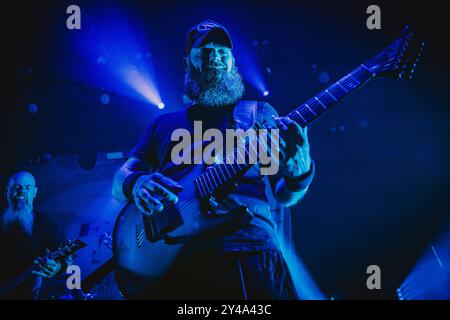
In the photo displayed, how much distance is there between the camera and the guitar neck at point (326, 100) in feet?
6.15

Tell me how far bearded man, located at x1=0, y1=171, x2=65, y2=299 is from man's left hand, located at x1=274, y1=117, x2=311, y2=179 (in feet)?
11.1

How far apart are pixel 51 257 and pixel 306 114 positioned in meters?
3.59

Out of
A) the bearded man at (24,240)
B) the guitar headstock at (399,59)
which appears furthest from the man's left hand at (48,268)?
the guitar headstock at (399,59)

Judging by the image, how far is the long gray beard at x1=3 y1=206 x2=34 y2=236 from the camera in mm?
4835

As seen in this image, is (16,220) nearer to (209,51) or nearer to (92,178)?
(92,178)

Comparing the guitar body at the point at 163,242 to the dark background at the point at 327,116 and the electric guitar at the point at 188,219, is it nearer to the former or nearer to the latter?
the electric guitar at the point at 188,219

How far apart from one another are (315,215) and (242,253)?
5.20 m

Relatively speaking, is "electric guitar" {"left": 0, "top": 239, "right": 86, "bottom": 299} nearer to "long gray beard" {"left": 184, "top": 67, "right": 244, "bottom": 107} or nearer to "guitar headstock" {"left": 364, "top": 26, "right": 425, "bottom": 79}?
"long gray beard" {"left": 184, "top": 67, "right": 244, "bottom": 107}

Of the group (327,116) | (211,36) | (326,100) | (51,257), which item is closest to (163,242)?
(326,100)

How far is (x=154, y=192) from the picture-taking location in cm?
184

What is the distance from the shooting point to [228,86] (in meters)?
2.44

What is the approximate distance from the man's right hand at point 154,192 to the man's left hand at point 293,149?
65 centimetres
